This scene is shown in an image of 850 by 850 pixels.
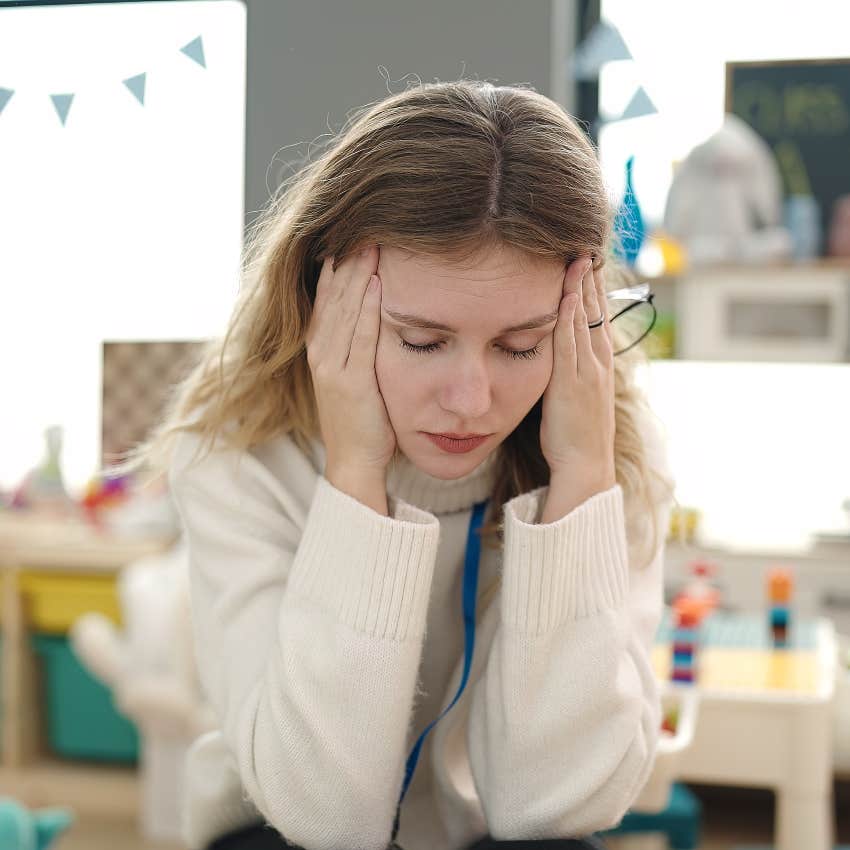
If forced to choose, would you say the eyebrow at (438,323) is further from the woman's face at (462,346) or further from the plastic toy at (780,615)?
the plastic toy at (780,615)

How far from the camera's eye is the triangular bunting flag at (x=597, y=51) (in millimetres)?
1119

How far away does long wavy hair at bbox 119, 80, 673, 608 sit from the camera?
0.89 meters

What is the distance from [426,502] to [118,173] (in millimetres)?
396

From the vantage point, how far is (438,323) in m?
0.89

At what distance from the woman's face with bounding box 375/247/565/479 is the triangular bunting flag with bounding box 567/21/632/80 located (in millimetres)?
292

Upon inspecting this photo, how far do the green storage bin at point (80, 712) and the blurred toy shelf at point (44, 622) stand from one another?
12 mm

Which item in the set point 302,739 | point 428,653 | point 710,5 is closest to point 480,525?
point 428,653

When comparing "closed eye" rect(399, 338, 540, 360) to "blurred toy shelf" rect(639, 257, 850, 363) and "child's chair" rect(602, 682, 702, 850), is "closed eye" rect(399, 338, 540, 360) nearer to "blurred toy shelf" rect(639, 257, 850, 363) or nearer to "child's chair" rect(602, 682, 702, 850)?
"child's chair" rect(602, 682, 702, 850)

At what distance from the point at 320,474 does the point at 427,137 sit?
340 millimetres

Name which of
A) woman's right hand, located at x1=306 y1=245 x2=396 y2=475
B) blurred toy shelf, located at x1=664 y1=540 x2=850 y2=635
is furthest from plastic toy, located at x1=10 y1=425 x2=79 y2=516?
woman's right hand, located at x1=306 y1=245 x2=396 y2=475

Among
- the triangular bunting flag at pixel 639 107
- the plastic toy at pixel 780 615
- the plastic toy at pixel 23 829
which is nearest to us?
the triangular bunting flag at pixel 639 107

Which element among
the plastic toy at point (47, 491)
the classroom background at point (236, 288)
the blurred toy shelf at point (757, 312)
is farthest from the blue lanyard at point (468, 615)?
the blurred toy shelf at point (757, 312)

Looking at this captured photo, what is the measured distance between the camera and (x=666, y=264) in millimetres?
2859

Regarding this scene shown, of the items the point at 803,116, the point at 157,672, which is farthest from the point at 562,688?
the point at 803,116
